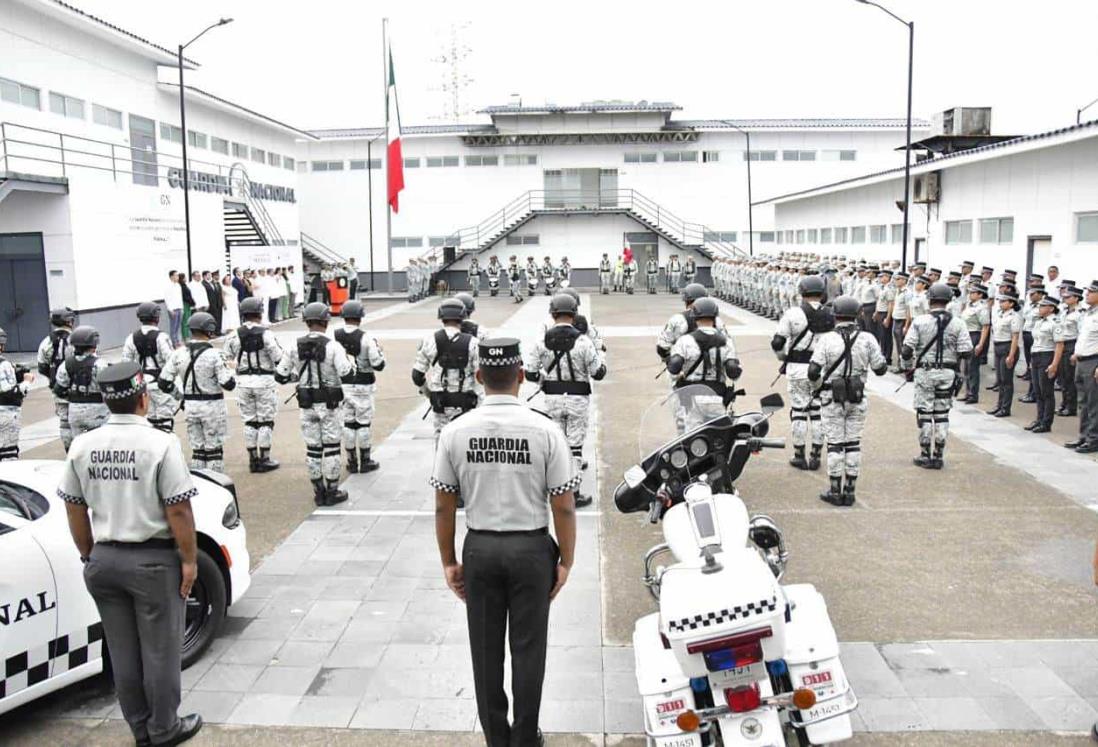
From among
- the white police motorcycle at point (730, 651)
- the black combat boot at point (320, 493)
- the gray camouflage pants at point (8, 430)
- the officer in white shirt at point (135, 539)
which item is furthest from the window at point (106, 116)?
the white police motorcycle at point (730, 651)

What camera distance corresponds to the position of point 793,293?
24312mm

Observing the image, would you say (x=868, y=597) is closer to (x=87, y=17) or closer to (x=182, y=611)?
(x=182, y=611)

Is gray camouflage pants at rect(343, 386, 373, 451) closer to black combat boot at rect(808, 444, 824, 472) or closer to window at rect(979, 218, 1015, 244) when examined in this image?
black combat boot at rect(808, 444, 824, 472)

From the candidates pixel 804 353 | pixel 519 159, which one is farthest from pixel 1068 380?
pixel 519 159

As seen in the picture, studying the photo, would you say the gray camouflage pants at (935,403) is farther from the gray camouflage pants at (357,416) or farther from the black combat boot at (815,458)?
the gray camouflage pants at (357,416)

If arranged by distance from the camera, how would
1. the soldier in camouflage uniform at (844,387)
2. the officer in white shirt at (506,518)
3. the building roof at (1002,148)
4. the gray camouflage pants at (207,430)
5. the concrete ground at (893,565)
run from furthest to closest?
1. the building roof at (1002,148)
2. the gray camouflage pants at (207,430)
3. the soldier in camouflage uniform at (844,387)
4. the concrete ground at (893,565)
5. the officer in white shirt at (506,518)

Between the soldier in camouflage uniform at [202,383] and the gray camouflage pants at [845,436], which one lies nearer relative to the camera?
the gray camouflage pants at [845,436]

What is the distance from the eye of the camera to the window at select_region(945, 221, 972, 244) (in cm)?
1932

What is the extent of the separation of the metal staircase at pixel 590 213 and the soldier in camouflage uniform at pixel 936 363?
109 feet

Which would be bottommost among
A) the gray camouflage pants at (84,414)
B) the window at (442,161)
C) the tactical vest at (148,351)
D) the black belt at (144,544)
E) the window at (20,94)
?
the gray camouflage pants at (84,414)

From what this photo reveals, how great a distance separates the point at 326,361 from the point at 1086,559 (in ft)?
22.7

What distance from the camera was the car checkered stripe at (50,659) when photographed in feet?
14.4

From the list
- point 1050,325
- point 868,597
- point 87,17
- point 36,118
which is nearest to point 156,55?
point 87,17

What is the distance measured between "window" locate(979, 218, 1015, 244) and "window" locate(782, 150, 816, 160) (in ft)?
83.7
